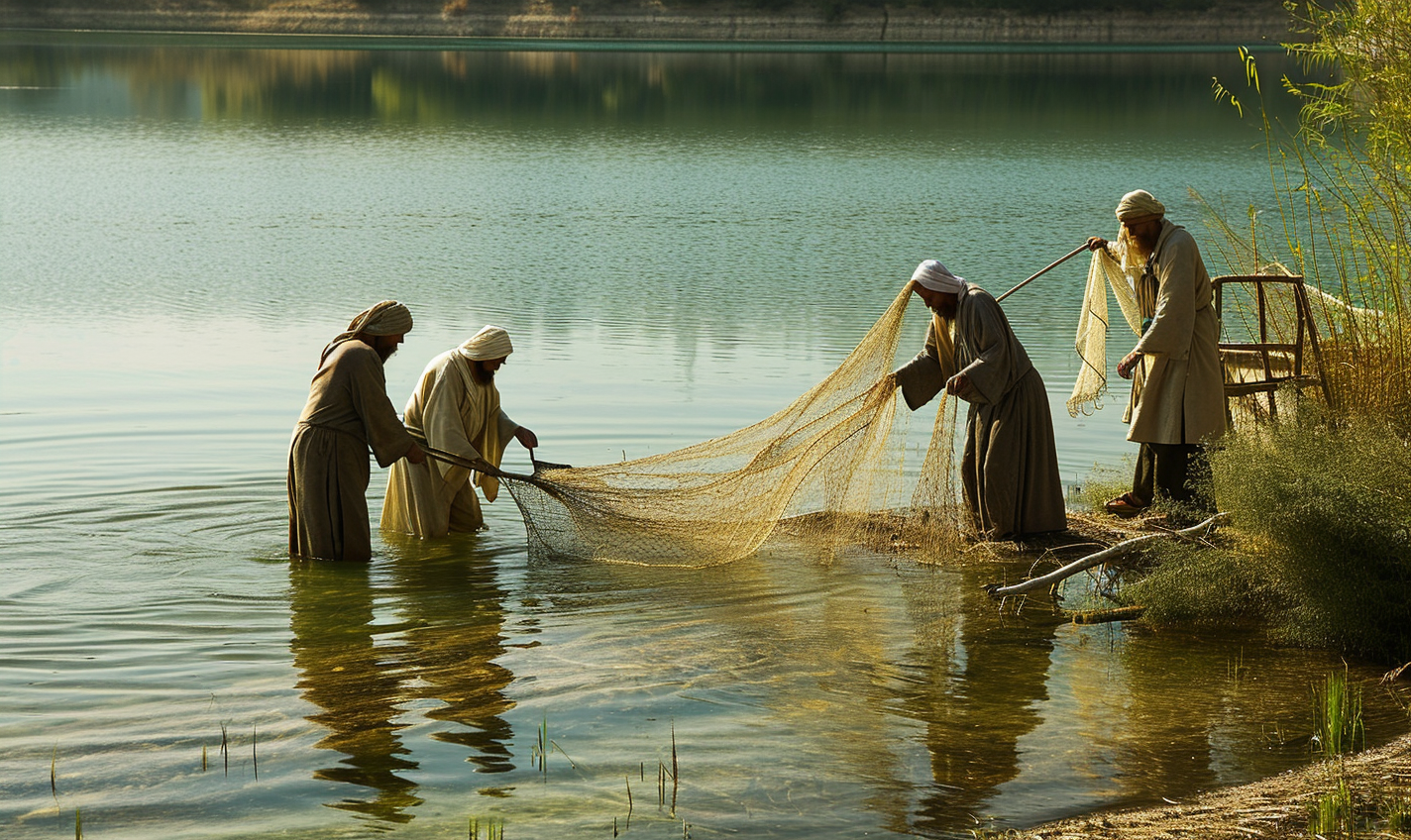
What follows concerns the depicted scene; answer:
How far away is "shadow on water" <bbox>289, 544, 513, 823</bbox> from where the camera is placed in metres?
4.38

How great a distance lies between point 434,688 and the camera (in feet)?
16.3

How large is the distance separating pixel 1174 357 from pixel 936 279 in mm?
1146

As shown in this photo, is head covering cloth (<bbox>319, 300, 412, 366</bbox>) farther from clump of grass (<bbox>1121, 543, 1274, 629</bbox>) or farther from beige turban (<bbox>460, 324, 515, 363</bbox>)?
clump of grass (<bbox>1121, 543, 1274, 629</bbox>)

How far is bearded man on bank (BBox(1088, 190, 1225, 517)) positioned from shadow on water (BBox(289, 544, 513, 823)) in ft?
9.97

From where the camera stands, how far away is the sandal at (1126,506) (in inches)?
266

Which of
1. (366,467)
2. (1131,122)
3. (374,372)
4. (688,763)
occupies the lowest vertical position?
(688,763)

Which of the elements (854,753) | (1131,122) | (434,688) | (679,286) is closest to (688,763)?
(854,753)

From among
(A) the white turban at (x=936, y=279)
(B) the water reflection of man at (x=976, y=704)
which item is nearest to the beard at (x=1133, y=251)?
(A) the white turban at (x=936, y=279)

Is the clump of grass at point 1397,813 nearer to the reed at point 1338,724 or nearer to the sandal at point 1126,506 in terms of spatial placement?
the reed at point 1338,724

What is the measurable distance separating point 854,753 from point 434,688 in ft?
4.91

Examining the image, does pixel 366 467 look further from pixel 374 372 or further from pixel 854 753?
pixel 854 753

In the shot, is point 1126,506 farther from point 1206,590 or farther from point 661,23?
point 661,23

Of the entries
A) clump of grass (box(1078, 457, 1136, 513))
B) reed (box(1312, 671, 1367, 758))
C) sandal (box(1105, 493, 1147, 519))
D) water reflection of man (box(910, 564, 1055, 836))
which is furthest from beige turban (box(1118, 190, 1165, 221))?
reed (box(1312, 671, 1367, 758))

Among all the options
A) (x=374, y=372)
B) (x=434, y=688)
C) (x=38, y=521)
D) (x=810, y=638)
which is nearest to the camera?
(x=434, y=688)
